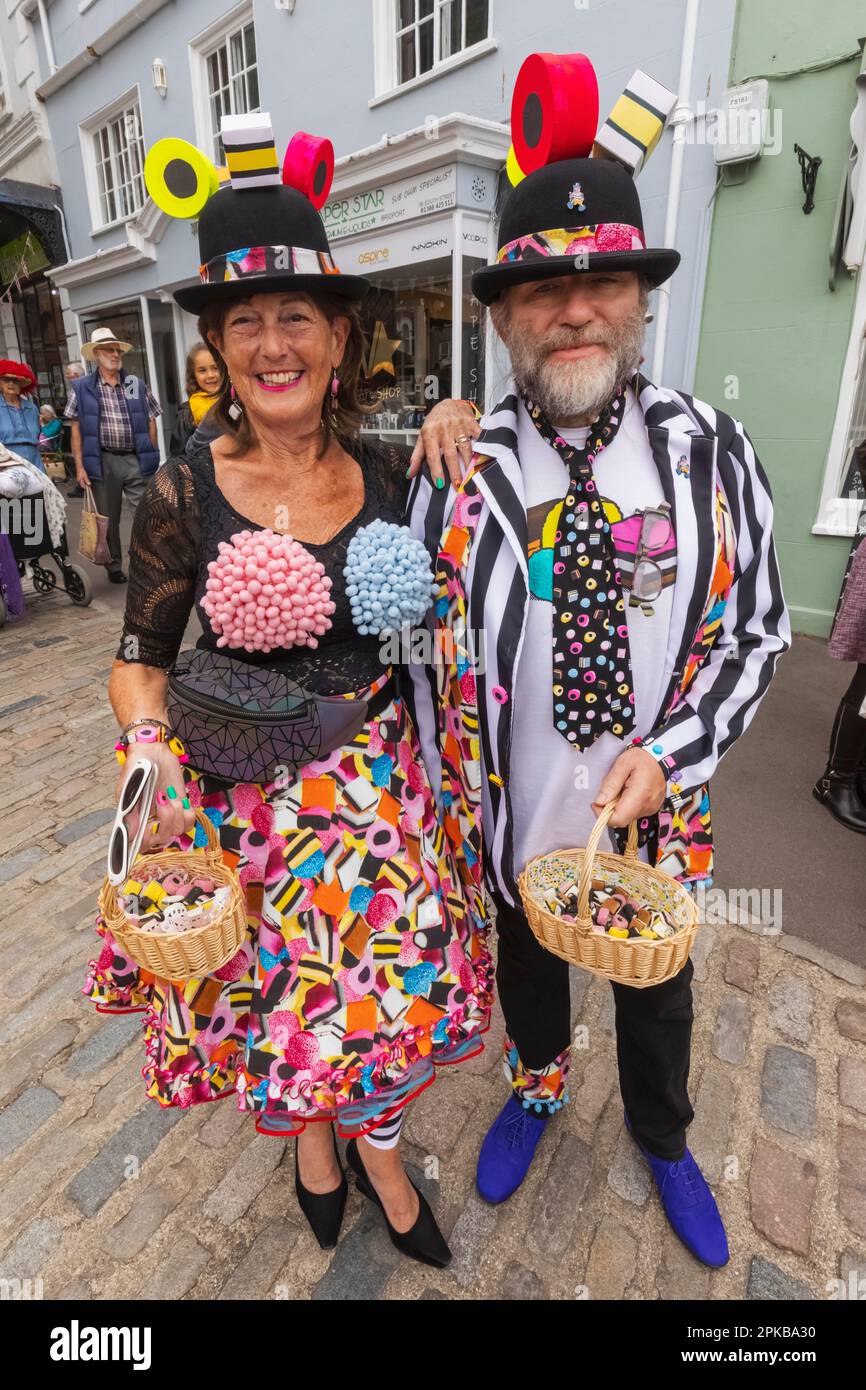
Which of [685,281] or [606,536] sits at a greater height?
[685,281]

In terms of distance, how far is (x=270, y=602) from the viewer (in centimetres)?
145

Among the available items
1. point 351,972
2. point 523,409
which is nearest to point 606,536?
point 523,409

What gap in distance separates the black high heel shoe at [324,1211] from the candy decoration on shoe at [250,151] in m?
2.18

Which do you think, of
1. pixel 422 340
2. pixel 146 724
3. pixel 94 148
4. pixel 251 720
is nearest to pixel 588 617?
pixel 251 720

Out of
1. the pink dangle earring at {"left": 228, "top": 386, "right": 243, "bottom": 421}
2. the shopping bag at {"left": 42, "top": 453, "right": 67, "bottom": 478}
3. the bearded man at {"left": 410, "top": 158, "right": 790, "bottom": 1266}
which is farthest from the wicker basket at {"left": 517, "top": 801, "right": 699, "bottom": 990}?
the shopping bag at {"left": 42, "top": 453, "right": 67, "bottom": 478}

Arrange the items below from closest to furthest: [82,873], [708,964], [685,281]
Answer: [708,964], [82,873], [685,281]

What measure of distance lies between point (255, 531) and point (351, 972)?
93 cm

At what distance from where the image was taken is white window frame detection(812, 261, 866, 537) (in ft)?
15.6

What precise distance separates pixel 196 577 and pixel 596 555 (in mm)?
849

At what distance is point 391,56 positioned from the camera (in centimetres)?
718

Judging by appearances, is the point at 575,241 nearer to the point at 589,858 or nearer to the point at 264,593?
the point at 264,593

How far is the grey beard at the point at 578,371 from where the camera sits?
4.69 feet

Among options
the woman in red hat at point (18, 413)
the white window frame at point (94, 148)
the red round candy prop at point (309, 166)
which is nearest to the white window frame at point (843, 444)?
the red round candy prop at point (309, 166)

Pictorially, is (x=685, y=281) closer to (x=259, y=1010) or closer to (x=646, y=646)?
(x=646, y=646)
